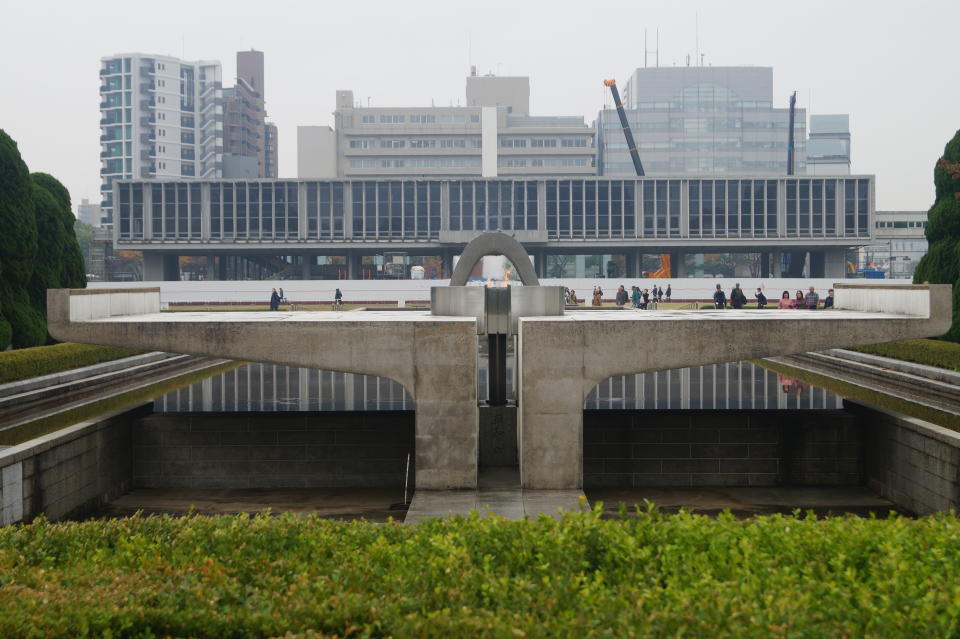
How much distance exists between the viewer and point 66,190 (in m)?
32.7

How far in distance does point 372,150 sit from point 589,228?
54.0 m

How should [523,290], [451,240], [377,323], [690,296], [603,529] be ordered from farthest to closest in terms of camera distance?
[451,240]
[690,296]
[523,290]
[377,323]
[603,529]

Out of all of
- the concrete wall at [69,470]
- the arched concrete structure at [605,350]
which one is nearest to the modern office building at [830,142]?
the arched concrete structure at [605,350]

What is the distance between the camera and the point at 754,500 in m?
17.6

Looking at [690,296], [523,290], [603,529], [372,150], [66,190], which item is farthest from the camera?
[372,150]

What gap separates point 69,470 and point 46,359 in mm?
10906

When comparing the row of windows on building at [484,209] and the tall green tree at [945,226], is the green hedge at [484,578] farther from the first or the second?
the row of windows on building at [484,209]

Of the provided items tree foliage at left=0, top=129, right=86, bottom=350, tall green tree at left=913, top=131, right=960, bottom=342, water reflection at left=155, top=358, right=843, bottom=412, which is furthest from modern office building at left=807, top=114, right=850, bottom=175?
tree foliage at left=0, top=129, right=86, bottom=350

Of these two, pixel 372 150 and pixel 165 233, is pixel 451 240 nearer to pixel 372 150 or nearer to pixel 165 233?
pixel 165 233

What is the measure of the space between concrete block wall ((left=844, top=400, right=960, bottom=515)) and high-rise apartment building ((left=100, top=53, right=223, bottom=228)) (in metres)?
133

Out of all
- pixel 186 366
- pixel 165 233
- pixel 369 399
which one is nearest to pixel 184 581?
pixel 369 399

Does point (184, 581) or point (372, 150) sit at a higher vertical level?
point (372, 150)

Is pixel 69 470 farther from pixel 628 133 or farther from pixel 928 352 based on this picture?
pixel 628 133

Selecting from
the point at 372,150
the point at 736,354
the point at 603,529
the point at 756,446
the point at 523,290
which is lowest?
the point at 756,446
